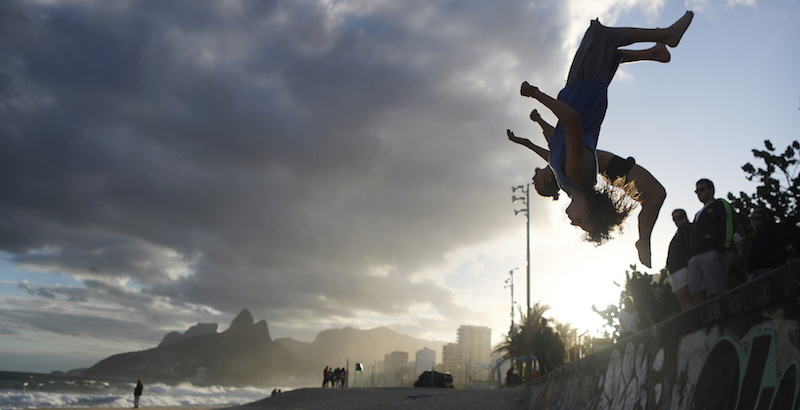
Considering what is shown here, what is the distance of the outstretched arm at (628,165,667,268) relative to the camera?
3674 millimetres

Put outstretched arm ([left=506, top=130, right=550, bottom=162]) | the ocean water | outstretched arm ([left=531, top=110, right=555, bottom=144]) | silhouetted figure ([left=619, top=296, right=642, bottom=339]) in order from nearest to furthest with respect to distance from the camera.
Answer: outstretched arm ([left=531, top=110, right=555, bottom=144]) → outstretched arm ([left=506, top=130, right=550, bottom=162]) → silhouetted figure ([left=619, top=296, right=642, bottom=339]) → the ocean water

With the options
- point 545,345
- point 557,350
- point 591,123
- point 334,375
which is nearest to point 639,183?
point 591,123

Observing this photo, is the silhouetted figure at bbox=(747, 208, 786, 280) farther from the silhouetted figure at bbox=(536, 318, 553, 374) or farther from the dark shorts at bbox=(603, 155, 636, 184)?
the silhouetted figure at bbox=(536, 318, 553, 374)

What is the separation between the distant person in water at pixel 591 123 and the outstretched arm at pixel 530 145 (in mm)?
761

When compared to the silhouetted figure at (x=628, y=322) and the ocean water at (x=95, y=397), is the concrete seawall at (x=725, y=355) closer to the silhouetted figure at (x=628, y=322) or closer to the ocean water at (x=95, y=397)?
the silhouetted figure at (x=628, y=322)

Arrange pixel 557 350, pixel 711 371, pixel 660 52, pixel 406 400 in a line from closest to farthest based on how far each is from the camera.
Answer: pixel 711 371 < pixel 660 52 < pixel 557 350 < pixel 406 400

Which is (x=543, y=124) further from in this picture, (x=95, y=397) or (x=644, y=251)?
(x=95, y=397)

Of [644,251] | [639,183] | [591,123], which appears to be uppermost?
[591,123]

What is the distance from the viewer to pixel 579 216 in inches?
141

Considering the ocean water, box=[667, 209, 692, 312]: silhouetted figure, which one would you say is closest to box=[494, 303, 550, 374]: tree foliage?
the ocean water

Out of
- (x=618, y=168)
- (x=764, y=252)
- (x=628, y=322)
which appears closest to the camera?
(x=618, y=168)

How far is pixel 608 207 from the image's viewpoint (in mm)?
3498

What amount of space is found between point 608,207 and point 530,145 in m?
1.33

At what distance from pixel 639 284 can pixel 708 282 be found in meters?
12.5
